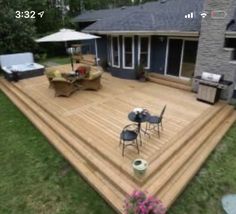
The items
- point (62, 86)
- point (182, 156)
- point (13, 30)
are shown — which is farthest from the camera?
point (13, 30)

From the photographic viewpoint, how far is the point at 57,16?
71.4 feet

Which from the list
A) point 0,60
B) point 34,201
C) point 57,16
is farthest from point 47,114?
point 57,16

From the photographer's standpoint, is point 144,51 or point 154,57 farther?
point 154,57

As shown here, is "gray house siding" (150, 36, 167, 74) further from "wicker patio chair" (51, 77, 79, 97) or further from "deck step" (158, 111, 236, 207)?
"deck step" (158, 111, 236, 207)

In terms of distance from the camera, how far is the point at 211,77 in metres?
7.45

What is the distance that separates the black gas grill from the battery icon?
199 cm

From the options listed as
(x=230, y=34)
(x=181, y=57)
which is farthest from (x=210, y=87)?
(x=181, y=57)

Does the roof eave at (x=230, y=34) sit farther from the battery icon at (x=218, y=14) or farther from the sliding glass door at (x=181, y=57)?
the sliding glass door at (x=181, y=57)

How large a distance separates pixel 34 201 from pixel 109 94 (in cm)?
528

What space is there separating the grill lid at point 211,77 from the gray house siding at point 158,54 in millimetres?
2941

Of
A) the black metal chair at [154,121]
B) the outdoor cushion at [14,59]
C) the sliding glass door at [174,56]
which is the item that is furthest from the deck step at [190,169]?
the outdoor cushion at [14,59]

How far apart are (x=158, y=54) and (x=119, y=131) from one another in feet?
20.1

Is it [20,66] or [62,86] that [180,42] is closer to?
[62,86]

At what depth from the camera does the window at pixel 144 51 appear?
33.3ft
